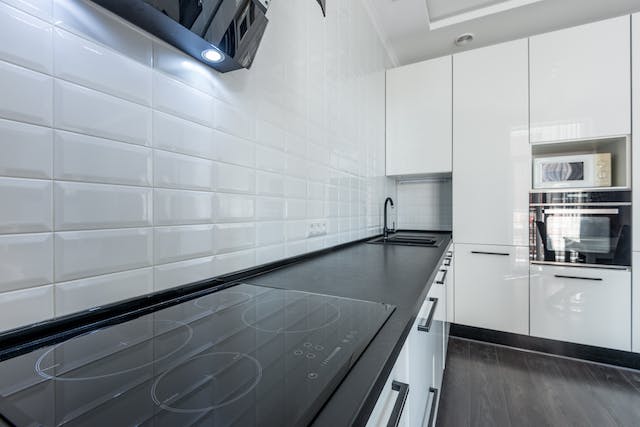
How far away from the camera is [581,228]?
2.04 metres

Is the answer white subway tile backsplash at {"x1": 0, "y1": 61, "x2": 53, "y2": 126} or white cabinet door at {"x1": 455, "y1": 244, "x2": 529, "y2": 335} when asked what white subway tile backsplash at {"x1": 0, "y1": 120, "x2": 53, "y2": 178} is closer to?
white subway tile backsplash at {"x1": 0, "y1": 61, "x2": 53, "y2": 126}

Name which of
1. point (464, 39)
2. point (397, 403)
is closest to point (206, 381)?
point (397, 403)

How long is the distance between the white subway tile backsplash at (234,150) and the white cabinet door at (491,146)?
1958 millimetres

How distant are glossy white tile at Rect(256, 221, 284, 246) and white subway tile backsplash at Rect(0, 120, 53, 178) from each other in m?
0.61

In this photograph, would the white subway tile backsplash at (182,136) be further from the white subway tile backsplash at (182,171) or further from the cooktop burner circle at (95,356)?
the cooktop burner circle at (95,356)

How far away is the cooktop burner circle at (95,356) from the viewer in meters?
0.42

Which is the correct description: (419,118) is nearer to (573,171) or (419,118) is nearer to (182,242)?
(573,171)

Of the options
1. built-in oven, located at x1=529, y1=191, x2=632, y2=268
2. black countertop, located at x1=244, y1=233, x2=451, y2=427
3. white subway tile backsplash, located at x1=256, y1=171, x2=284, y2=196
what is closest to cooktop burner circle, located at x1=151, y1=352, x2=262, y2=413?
black countertop, located at x1=244, y1=233, x2=451, y2=427

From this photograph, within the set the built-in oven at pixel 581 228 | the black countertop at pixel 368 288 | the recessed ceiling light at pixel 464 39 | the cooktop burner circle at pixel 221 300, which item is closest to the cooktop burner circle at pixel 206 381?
the black countertop at pixel 368 288

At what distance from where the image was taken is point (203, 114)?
836 mm

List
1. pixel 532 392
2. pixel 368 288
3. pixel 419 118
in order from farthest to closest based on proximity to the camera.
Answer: pixel 419 118 → pixel 532 392 → pixel 368 288

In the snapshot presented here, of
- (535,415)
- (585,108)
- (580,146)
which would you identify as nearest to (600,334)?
(535,415)

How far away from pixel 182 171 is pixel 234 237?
28cm

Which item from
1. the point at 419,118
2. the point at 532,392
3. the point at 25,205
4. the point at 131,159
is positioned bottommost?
the point at 532,392
